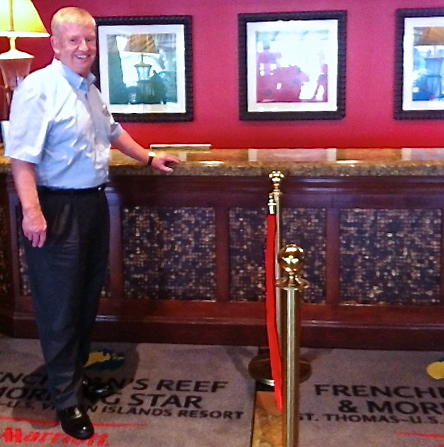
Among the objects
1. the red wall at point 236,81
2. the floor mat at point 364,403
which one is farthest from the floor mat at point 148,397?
the red wall at point 236,81

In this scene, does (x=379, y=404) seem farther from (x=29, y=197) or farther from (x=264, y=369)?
(x=29, y=197)

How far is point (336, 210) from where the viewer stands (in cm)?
322

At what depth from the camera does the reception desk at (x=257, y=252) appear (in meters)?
3.20

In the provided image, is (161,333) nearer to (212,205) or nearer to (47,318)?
(212,205)

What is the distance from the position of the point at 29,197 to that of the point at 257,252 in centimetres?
128

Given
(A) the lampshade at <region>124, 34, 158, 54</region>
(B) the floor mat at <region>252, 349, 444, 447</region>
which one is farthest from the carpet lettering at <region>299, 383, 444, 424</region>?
(A) the lampshade at <region>124, 34, 158, 54</region>

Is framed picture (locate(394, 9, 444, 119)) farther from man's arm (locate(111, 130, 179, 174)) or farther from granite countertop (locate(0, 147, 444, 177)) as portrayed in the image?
man's arm (locate(111, 130, 179, 174))

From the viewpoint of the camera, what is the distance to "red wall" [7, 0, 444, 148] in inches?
176

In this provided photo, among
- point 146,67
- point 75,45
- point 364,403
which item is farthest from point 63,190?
point 146,67

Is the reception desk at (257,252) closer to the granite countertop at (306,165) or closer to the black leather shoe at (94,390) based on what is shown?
the granite countertop at (306,165)

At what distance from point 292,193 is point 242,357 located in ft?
2.63

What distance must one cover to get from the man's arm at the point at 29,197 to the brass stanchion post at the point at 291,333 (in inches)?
36.0

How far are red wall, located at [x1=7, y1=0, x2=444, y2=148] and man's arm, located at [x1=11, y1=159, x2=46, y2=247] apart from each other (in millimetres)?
2436

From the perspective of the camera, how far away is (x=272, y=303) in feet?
9.07
